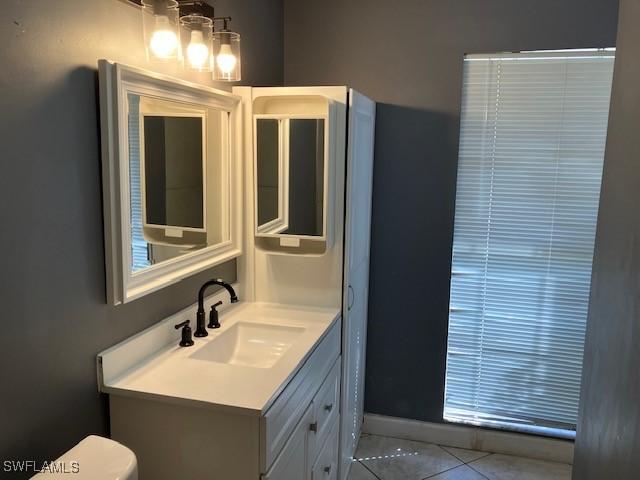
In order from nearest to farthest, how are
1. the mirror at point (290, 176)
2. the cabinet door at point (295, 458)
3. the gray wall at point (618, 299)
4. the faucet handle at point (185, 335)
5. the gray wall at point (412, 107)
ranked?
the gray wall at point (618, 299), the cabinet door at point (295, 458), the faucet handle at point (185, 335), the mirror at point (290, 176), the gray wall at point (412, 107)

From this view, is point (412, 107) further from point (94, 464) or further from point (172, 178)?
point (94, 464)

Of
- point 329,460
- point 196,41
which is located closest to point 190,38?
point 196,41

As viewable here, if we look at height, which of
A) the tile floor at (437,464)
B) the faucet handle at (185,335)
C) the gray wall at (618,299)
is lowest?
the tile floor at (437,464)

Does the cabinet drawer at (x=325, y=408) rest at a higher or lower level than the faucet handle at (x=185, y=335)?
lower

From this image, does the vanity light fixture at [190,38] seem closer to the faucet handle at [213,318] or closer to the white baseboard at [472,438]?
the faucet handle at [213,318]

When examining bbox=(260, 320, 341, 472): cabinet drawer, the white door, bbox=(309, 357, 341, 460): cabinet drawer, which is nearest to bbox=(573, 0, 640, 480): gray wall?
bbox=(260, 320, 341, 472): cabinet drawer

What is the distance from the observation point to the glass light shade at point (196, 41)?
1.81 meters

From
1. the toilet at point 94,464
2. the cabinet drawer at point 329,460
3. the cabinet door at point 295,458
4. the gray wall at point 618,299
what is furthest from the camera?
the cabinet drawer at point 329,460

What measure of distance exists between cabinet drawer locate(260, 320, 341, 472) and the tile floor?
87 centimetres

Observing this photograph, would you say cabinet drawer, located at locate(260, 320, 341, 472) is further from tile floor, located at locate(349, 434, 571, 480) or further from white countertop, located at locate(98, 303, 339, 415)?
tile floor, located at locate(349, 434, 571, 480)

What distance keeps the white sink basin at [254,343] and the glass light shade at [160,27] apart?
101 centimetres

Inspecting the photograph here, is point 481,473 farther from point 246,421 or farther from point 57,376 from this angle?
point 57,376

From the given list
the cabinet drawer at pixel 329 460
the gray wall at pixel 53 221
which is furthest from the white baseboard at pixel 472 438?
the gray wall at pixel 53 221

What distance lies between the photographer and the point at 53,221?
4.50 ft
